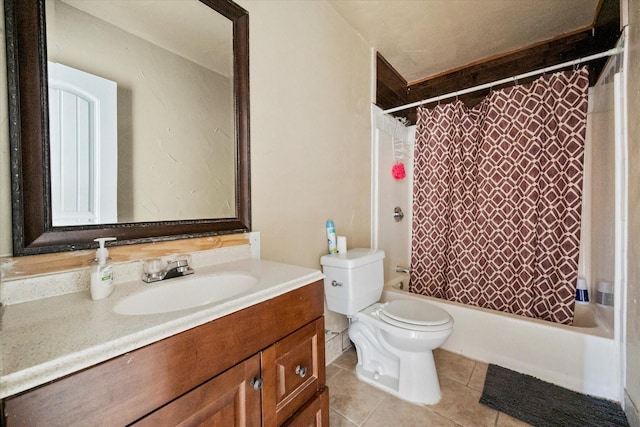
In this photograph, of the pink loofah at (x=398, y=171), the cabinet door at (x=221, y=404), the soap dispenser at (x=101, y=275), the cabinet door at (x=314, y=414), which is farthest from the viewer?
the pink loofah at (x=398, y=171)

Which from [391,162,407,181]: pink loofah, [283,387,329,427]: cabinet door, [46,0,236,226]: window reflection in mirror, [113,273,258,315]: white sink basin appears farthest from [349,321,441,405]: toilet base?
[391,162,407,181]: pink loofah

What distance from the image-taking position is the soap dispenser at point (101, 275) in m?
0.68

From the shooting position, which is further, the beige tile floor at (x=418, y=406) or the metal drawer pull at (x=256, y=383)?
the beige tile floor at (x=418, y=406)

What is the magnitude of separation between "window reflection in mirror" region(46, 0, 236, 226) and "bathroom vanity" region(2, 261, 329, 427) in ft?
1.07

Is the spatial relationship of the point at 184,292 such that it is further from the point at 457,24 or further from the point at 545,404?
the point at 457,24

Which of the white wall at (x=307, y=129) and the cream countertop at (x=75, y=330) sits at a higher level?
the white wall at (x=307, y=129)

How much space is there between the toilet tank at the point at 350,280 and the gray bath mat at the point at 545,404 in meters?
0.79

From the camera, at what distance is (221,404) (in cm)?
62

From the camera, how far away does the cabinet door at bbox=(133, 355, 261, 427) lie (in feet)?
1.76

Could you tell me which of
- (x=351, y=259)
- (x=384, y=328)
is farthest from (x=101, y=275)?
(x=384, y=328)

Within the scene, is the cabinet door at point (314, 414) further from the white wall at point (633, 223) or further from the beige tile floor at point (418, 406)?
the white wall at point (633, 223)

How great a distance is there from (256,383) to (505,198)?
190 cm

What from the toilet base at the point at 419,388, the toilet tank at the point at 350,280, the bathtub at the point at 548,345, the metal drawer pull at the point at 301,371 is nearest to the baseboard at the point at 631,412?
the bathtub at the point at 548,345

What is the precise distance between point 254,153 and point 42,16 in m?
0.73
